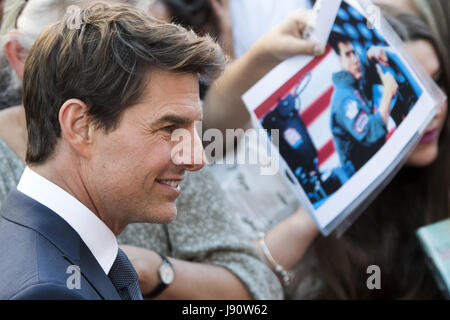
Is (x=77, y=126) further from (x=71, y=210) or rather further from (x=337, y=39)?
(x=337, y=39)

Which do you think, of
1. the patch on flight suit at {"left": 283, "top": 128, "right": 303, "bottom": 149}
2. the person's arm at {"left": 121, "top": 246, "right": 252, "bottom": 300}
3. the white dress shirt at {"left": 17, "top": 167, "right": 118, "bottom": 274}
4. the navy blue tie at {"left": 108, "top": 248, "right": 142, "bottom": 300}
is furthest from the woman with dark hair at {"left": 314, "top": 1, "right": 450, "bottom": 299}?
the white dress shirt at {"left": 17, "top": 167, "right": 118, "bottom": 274}

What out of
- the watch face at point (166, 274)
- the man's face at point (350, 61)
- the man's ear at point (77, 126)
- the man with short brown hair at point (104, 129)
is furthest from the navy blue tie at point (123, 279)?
the man's face at point (350, 61)

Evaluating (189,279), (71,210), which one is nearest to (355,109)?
(189,279)

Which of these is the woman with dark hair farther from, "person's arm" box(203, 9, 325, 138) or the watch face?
the watch face

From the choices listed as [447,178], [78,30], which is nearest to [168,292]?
[78,30]

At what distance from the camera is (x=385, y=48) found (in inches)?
79.4

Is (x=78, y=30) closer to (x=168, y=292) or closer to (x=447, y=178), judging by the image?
(x=168, y=292)

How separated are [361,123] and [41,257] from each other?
1168mm

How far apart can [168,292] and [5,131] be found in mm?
745

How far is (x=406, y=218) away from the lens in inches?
110

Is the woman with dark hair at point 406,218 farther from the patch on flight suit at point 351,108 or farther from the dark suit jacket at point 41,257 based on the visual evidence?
the dark suit jacket at point 41,257

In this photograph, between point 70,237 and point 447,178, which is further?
point 447,178

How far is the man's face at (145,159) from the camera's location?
1481 millimetres

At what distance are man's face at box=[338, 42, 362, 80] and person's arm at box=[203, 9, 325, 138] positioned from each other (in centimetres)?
→ 7
